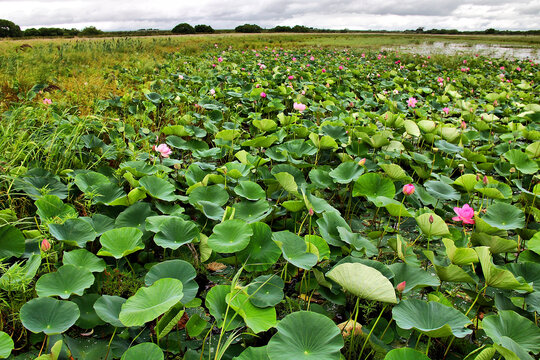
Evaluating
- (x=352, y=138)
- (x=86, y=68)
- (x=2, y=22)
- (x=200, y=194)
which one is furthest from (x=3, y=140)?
(x=2, y=22)

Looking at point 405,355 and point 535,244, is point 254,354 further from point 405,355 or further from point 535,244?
point 535,244

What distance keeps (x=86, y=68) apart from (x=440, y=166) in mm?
5823

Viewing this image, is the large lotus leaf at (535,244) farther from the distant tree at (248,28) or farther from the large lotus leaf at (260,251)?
the distant tree at (248,28)

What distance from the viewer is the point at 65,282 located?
1.15 metres

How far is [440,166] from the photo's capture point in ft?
8.15

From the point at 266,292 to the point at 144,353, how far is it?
457mm

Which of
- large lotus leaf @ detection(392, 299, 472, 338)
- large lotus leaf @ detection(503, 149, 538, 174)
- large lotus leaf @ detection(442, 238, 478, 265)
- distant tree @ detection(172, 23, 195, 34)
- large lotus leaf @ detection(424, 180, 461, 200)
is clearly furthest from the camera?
distant tree @ detection(172, 23, 195, 34)

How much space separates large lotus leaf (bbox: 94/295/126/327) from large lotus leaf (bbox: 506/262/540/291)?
1488 mm

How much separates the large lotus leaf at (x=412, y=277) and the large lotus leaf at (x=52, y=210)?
139 cm

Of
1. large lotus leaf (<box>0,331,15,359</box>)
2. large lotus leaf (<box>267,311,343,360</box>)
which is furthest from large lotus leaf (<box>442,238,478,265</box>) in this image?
large lotus leaf (<box>0,331,15,359</box>)

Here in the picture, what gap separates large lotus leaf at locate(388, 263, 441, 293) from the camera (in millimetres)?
1182

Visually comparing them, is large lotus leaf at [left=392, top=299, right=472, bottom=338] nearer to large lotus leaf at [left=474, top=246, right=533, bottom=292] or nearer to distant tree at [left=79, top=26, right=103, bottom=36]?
large lotus leaf at [left=474, top=246, right=533, bottom=292]

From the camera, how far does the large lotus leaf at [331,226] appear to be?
147 centimetres

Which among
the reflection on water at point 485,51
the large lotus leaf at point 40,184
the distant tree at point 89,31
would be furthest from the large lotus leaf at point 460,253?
the distant tree at point 89,31
